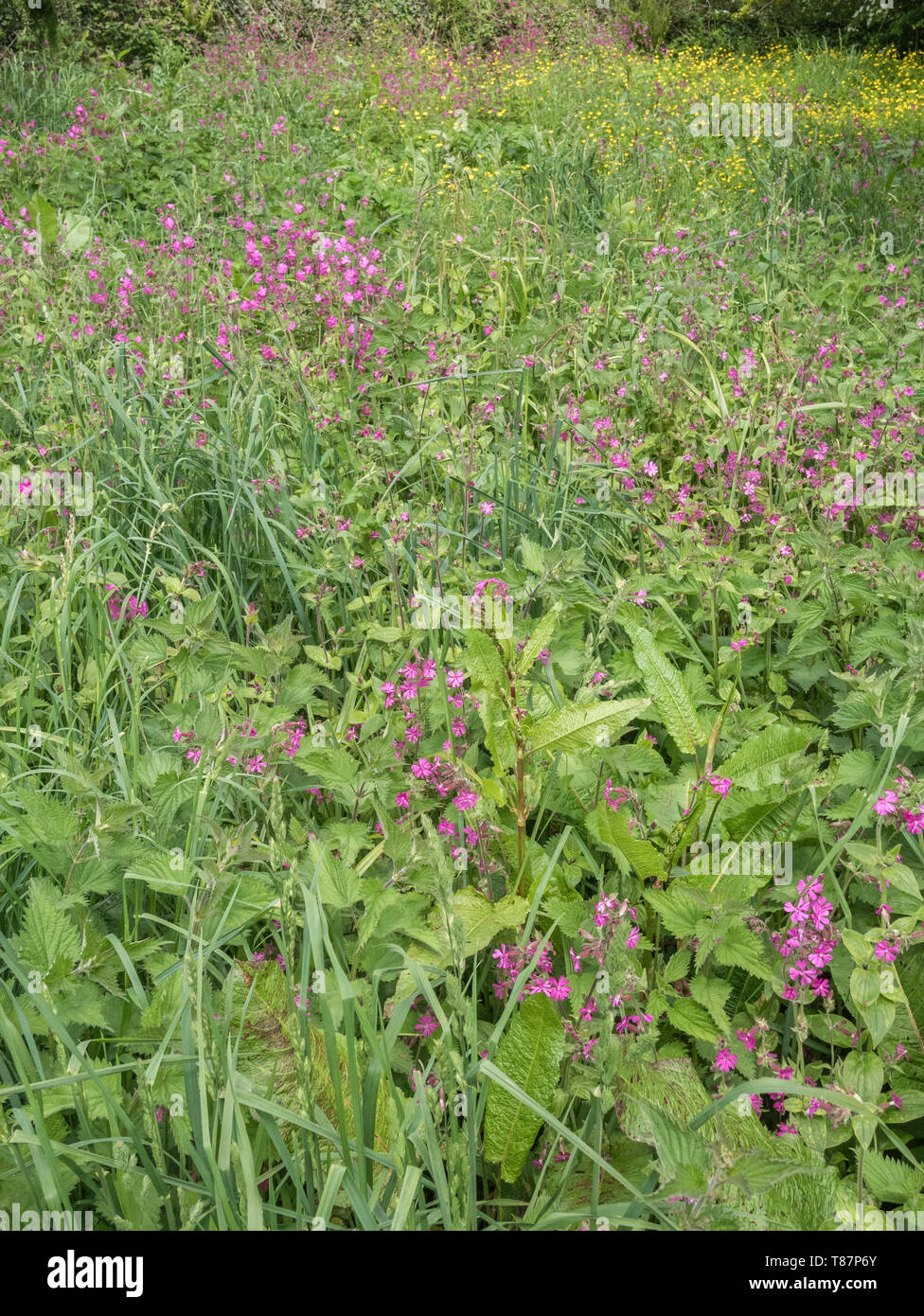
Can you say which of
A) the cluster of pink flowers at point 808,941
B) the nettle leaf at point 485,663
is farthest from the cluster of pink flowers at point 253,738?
the cluster of pink flowers at point 808,941

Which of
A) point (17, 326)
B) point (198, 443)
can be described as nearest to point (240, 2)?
point (17, 326)

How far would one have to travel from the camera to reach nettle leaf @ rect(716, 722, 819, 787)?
6.02 feet

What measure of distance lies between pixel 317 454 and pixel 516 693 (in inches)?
60.2

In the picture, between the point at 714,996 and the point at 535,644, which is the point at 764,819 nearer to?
the point at 714,996

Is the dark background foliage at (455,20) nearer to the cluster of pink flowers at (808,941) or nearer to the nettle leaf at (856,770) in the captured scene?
the nettle leaf at (856,770)

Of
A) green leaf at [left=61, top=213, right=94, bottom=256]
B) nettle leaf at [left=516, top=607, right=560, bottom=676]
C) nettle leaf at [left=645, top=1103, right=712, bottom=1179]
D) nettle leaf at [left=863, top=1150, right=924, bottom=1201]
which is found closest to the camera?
nettle leaf at [left=645, top=1103, right=712, bottom=1179]

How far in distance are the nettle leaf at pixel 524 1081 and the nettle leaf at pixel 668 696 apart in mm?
703

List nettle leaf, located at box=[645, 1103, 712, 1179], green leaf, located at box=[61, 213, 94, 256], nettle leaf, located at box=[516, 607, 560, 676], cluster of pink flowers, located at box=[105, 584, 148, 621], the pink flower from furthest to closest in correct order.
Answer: green leaf, located at box=[61, 213, 94, 256], cluster of pink flowers, located at box=[105, 584, 148, 621], nettle leaf, located at box=[516, 607, 560, 676], the pink flower, nettle leaf, located at box=[645, 1103, 712, 1179]

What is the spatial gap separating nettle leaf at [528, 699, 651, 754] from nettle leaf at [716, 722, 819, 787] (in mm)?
283

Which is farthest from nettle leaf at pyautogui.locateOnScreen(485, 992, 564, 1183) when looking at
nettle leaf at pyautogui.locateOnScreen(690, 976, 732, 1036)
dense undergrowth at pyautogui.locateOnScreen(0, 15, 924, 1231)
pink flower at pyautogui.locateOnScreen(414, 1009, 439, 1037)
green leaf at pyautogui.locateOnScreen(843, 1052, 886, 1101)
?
green leaf at pyautogui.locateOnScreen(843, 1052, 886, 1101)

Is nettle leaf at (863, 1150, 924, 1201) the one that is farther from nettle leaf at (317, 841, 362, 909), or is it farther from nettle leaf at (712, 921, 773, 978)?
nettle leaf at (317, 841, 362, 909)

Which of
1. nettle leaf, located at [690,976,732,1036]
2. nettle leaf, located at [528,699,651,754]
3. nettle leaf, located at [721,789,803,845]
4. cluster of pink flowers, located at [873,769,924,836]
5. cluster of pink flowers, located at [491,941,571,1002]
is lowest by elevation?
nettle leaf, located at [690,976,732,1036]
